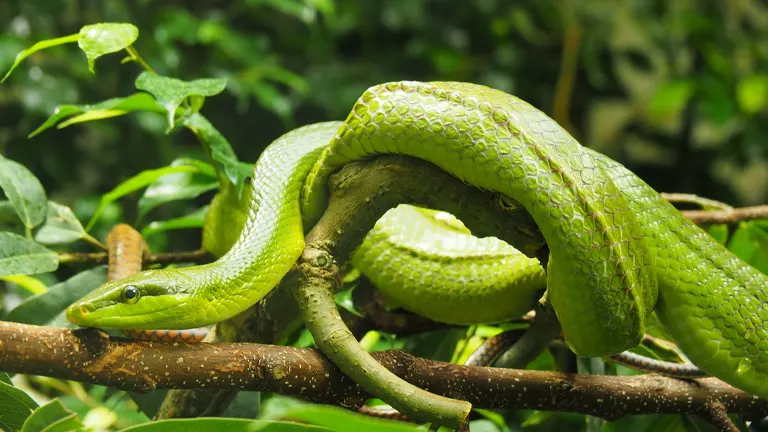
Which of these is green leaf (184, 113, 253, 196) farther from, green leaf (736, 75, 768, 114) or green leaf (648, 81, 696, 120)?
green leaf (736, 75, 768, 114)

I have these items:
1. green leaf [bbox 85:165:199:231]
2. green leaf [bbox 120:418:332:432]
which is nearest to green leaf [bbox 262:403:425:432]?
green leaf [bbox 120:418:332:432]

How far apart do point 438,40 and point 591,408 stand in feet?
10.7

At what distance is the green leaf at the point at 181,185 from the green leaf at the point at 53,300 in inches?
7.9

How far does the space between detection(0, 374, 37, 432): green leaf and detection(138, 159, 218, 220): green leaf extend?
58cm

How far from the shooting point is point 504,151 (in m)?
1.02

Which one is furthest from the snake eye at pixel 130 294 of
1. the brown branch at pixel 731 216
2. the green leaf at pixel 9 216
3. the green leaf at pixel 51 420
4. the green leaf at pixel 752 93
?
the green leaf at pixel 752 93

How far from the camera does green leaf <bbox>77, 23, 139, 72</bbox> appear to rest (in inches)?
46.6

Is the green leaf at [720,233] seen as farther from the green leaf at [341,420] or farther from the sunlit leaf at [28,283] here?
the sunlit leaf at [28,283]

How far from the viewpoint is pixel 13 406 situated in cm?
102

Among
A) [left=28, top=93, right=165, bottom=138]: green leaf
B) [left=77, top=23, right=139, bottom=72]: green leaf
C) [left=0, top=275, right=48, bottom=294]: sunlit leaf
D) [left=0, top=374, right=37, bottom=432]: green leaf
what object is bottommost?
[left=0, top=275, right=48, bottom=294]: sunlit leaf

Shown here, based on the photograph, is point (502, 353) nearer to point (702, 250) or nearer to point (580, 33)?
point (702, 250)

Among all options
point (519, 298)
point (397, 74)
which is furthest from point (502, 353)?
point (397, 74)

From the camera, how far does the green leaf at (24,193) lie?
4.46 ft

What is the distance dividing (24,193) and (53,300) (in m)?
0.24
